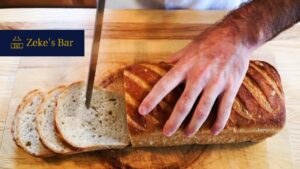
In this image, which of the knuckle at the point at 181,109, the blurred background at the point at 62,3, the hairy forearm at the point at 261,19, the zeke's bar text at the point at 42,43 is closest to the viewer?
the knuckle at the point at 181,109

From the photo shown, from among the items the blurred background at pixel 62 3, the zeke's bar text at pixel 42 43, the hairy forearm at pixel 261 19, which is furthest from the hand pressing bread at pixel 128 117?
the blurred background at pixel 62 3

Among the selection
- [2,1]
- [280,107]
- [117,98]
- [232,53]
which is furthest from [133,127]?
[2,1]

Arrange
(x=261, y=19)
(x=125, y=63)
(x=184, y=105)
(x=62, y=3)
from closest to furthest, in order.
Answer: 1. (x=184, y=105)
2. (x=261, y=19)
3. (x=125, y=63)
4. (x=62, y=3)

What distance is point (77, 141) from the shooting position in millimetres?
1488

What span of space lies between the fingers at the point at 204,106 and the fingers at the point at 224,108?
0.03 m

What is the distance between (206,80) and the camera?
4.46 ft

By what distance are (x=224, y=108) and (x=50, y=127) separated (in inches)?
26.2

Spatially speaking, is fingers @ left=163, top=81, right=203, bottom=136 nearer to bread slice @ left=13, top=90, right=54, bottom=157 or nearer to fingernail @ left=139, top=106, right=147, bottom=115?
fingernail @ left=139, top=106, right=147, bottom=115

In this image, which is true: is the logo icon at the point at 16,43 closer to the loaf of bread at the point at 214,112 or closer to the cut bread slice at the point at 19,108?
the cut bread slice at the point at 19,108

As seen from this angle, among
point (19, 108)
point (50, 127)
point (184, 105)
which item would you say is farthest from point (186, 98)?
point (19, 108)

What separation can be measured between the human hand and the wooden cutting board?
20 centimetres

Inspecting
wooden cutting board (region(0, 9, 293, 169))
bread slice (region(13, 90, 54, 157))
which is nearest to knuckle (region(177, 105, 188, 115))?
wooden cutting board (region(0, 9, 293, 169))

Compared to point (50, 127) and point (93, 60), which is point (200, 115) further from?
Answer: point (50, 127)

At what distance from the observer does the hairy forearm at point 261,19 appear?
1.47 meters
